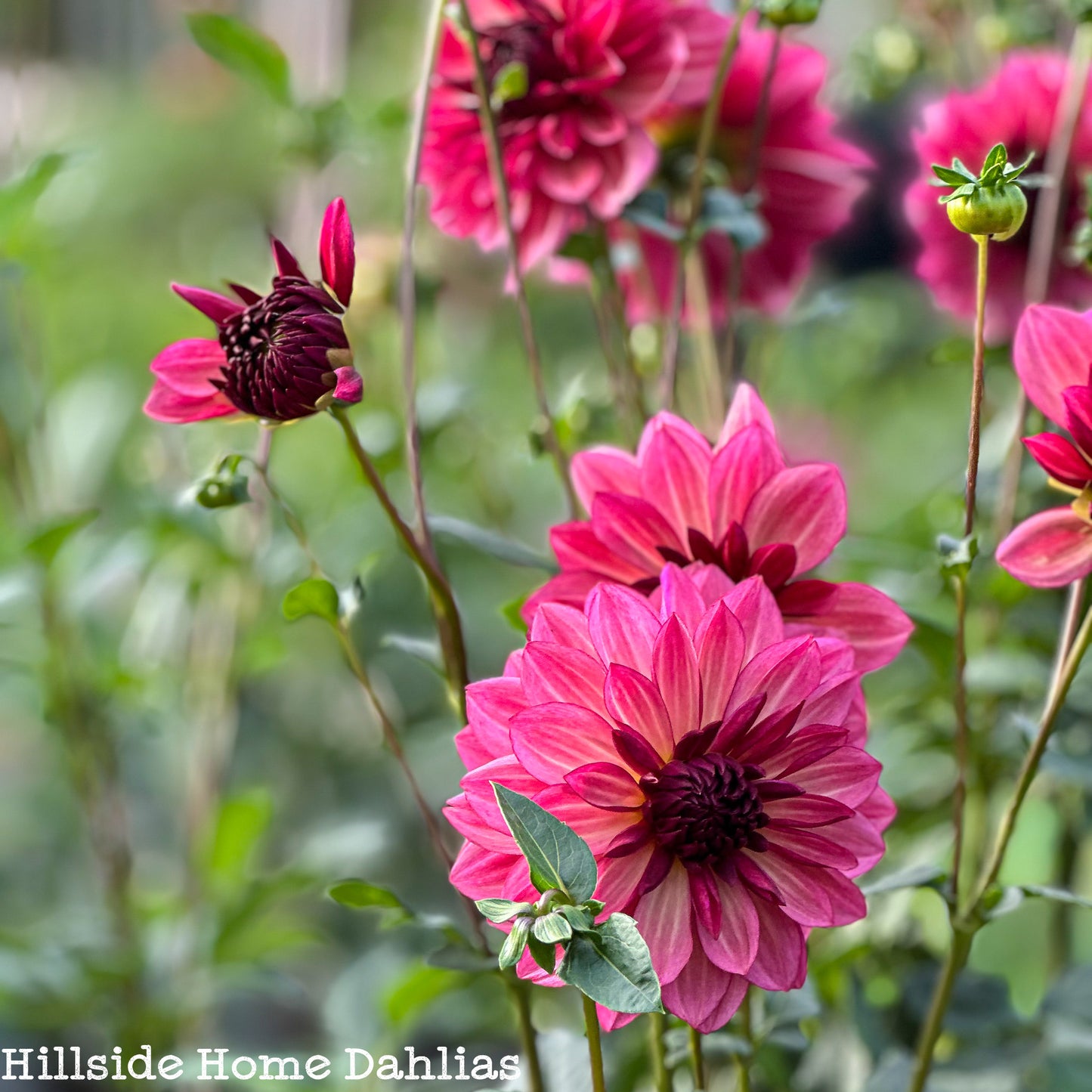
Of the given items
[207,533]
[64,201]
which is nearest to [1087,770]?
[207,533]

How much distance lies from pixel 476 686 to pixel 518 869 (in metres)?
0.04

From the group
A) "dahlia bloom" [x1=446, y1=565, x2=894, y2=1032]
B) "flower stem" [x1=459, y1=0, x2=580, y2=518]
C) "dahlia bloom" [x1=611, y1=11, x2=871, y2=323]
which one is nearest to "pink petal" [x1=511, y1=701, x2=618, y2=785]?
"dahlia bloom" [x1=446, y1=565, x2=894, y2=1032]

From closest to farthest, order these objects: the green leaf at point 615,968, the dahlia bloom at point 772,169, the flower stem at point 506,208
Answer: the green leaf at point 615,968 → the flower stem at point 506,208 → the dahlia bloom at point 772,169

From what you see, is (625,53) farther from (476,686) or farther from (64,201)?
(64,201)

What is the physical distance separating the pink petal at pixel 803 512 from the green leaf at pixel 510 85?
0.44 ft

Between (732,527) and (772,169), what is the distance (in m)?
0.22

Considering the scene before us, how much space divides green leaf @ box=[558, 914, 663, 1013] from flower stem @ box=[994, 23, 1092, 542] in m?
0.21

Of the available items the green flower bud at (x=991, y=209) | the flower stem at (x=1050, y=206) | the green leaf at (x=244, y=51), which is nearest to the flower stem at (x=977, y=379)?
the green flower bud at (x=991, y=209)

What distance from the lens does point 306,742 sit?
0.97 meters

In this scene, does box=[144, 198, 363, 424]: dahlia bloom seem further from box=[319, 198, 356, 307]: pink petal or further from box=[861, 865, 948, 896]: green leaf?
box=[861, 865, 948, 896]: green leaf

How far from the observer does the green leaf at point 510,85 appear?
0.33 meters

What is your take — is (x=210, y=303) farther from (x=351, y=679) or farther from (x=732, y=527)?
(x=351, y=679)

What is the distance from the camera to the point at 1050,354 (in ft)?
0.87

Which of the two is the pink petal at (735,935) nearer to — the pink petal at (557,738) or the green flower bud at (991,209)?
the pink petal at (557,738)
